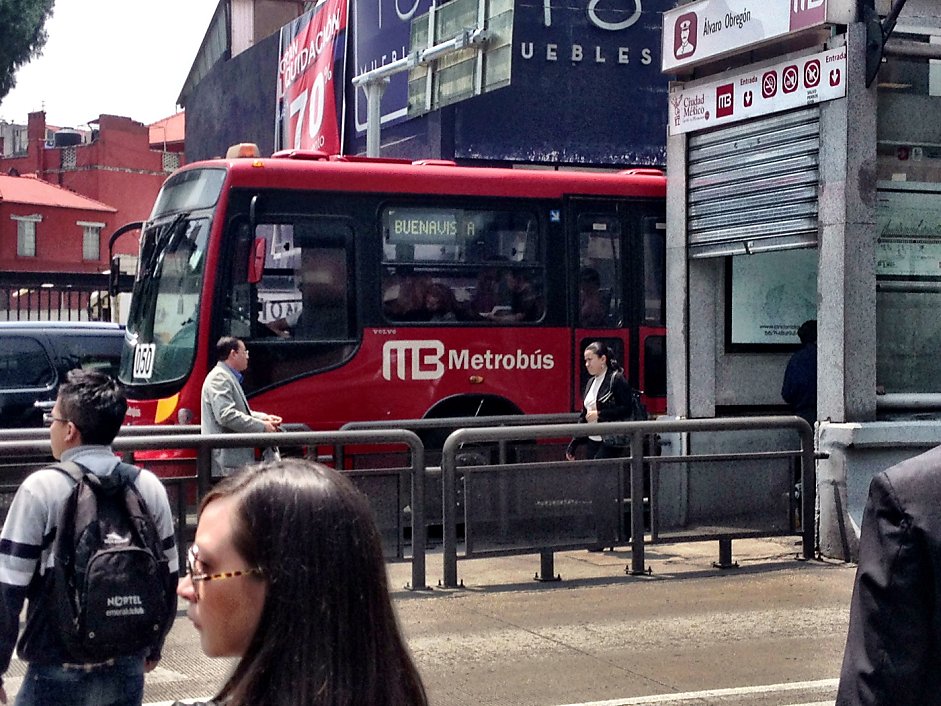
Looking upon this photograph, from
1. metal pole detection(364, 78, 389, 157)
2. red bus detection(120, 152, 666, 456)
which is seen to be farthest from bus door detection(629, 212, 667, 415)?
metal pole detection(364, 78, 389, 157)

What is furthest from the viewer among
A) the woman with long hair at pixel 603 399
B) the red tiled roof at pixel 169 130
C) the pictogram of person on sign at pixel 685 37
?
the red tiled roof at pixel 169 130

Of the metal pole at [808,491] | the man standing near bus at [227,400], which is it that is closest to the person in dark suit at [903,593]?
the metal pole at [808,491]

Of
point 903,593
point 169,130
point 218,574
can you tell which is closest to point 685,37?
point 903,593

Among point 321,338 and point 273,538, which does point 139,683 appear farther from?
point 321,338

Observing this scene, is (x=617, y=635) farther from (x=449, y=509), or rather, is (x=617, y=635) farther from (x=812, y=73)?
(x=812, y=73)

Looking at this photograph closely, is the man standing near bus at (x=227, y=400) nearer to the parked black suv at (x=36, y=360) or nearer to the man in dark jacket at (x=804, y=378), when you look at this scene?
the parked black suv at (x=36, y=360)

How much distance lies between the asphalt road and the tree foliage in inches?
1154

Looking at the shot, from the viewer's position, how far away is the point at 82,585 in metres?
4.09

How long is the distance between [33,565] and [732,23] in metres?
8.37

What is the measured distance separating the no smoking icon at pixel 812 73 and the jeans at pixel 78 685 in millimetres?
7713

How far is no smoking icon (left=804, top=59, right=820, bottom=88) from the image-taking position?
34.1ft

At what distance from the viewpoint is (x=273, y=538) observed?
6.59 ft

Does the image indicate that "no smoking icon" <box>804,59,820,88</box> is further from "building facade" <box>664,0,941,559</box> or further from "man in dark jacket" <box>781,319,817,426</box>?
"man in dark jacket" <box>781,319,817,426</box>

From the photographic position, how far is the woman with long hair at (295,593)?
199cm
